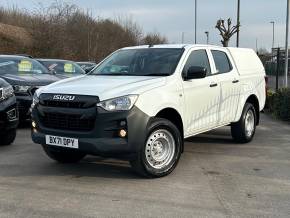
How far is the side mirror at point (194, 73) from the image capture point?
23.0 feet

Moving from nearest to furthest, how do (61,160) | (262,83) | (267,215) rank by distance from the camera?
(267,215)
(61,160)
(262,83)

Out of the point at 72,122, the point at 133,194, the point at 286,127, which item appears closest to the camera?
the point at 133,194

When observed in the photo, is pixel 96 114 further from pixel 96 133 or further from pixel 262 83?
pixel 262 83

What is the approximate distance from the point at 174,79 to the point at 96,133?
149 centimetres

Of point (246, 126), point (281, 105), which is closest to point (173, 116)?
point (246, 126)

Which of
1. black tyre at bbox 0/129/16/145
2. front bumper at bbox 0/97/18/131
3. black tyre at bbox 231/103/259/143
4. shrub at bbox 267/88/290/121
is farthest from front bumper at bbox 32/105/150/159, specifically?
shrub at bbox 267/88/290/121

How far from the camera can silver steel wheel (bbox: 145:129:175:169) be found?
6311mm

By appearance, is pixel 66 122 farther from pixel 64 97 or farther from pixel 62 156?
pixel 62 156

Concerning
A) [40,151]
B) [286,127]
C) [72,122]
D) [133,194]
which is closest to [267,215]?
[133,194]

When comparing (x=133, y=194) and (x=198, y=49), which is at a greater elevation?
(x=198, y=49)

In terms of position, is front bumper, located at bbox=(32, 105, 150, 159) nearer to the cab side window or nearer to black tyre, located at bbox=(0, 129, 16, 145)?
the cab side window

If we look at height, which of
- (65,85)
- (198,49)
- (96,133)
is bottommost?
(96,133)

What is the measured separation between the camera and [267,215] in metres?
4.95

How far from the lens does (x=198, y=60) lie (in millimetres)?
7676
